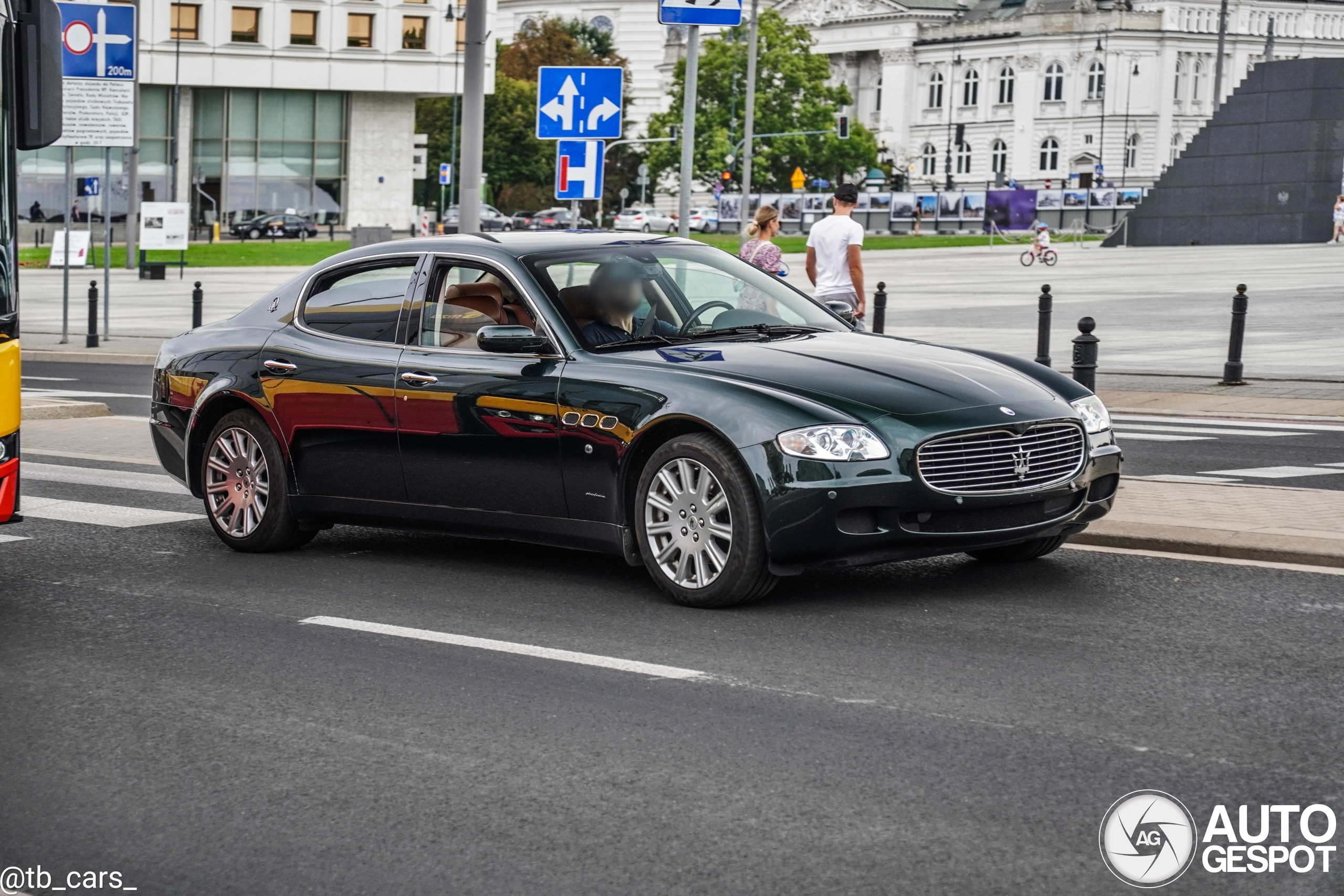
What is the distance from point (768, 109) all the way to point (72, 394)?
89093 mm

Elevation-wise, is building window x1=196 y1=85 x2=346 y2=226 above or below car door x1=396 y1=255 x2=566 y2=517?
above

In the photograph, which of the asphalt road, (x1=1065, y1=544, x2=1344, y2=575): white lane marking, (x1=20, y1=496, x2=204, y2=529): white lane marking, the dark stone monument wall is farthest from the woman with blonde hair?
the dark stone monument wall

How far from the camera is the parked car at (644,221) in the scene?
96.1m

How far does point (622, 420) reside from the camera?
731 cm

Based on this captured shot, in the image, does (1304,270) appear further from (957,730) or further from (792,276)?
(957,730)

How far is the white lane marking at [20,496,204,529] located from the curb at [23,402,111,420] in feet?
16.6

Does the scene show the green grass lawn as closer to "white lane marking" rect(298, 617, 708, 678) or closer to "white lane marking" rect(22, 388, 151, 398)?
"white lane marking" rect(22, 388, 151, 398)

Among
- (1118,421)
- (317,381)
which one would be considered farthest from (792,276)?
(317,381)

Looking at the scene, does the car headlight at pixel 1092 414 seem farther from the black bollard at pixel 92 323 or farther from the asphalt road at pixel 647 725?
the black bollard at pixel 92 323

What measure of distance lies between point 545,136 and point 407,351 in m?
6.94

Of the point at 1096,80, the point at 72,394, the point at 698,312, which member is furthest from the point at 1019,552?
the point at 1096,80

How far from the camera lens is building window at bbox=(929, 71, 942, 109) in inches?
5517

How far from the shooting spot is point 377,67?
8206 cm

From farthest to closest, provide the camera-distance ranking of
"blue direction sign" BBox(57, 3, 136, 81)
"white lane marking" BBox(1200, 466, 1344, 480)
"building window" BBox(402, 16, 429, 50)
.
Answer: "building window" BBox(402, 16, 429, 50) < "blue direction sign" BBox(57, 3, 136, 81) < "white lane marking" BBox(1200, 466, 1344, 480)
